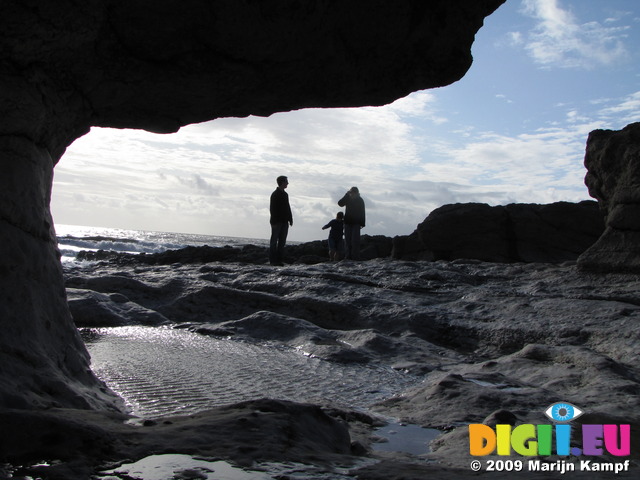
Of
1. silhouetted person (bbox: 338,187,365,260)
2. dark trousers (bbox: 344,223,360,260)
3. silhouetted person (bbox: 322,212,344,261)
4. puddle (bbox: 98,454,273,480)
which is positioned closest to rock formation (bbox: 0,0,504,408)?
puddle (bbox: 98,454,273,480)

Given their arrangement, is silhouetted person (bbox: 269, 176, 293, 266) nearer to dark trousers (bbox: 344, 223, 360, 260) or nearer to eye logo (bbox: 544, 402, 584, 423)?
dark trousers (bbox: 344, 223, 360, 260)

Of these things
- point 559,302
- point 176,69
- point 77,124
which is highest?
point 176,69

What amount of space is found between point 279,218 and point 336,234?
433 centimetres

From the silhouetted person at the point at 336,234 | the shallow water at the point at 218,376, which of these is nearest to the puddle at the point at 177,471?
the shallow water at the point at 218,376

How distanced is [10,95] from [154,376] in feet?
6.60

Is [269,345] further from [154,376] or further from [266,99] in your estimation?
[266,99]

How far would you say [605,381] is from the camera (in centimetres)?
384

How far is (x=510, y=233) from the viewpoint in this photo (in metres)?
20.0

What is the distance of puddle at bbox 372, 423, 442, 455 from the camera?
2.80 meters

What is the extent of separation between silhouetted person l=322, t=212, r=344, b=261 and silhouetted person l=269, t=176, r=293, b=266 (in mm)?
3637

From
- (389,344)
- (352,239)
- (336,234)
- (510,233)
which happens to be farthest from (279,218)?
(510,233)

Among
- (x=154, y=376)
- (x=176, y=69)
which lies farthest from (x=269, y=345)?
(x=176, y=69)

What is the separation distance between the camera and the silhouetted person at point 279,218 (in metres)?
11.4

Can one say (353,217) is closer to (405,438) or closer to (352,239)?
(352,239)
